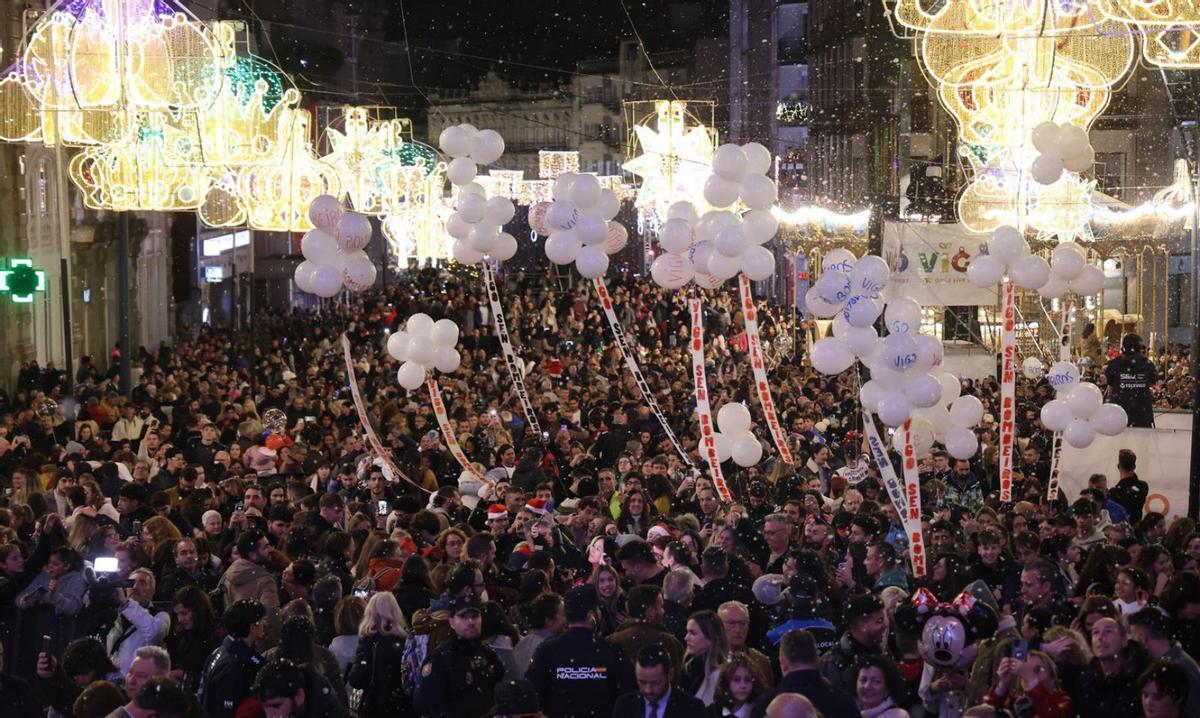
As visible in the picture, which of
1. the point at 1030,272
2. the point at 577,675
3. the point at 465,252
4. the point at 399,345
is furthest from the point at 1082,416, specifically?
the point at 577,675

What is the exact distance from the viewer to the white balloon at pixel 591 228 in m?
14.2

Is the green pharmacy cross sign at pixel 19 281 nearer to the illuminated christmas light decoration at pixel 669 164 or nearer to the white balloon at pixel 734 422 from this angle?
the illuminated christmas light decoration at pixel 669 164

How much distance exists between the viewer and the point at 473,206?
49.8 feet

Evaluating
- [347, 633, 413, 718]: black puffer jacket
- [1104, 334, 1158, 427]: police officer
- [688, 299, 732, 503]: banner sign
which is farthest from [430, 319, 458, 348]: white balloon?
[347, 633, 413, 718]: black puffer jacket

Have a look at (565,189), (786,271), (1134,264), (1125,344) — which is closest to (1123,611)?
(565,189)

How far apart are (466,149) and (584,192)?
5.33ft

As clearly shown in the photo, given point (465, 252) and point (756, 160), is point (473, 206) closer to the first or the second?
point (465, 252)

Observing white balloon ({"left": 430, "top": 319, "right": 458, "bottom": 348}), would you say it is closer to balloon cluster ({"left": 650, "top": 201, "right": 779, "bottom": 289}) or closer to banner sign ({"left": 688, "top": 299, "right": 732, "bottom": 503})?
balloon cluster ({"left": 650, "top": 201, "right": 779, "bottom": 289})

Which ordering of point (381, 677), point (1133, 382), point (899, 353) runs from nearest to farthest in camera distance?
1. point (381, 677)
2. point (899, 353)
3. point (1133, 382)

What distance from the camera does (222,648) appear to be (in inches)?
298

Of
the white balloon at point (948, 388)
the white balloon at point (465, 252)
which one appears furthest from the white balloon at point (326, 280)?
the white balloon at point (948, 388)

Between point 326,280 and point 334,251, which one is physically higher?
point 334,251

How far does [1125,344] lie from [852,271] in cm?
501

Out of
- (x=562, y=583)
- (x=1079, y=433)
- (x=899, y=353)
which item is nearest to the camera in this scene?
(x=562, y=583)
